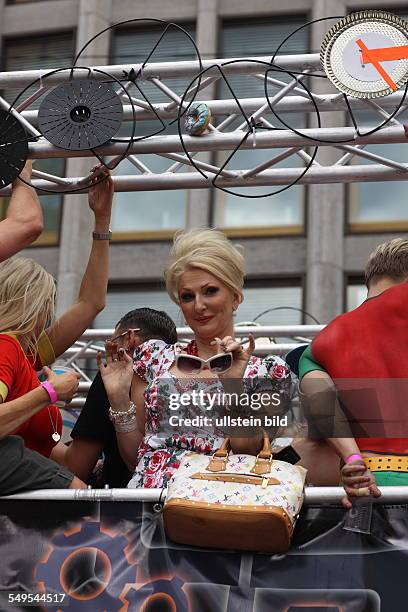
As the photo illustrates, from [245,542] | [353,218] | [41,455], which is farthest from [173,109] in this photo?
[353,218]

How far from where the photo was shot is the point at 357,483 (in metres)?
3.54

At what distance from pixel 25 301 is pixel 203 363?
87 cm

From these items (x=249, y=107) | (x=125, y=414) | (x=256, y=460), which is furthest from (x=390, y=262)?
(x=249, y=107)

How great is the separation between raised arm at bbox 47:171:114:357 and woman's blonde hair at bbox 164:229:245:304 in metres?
0.59

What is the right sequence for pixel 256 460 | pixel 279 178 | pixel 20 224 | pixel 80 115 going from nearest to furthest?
pixel 256 460 < pixel 20 224 < pixel 80 115 < pixel 279 178

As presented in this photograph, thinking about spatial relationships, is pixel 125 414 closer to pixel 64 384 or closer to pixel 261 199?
pixel 64 384

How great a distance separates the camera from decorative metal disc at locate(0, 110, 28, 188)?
15.8 feet

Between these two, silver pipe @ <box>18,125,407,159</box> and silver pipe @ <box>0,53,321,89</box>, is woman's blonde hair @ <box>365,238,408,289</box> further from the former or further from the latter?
silver pipe @ <box>0,53,321,89</box>

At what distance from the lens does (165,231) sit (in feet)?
55.5

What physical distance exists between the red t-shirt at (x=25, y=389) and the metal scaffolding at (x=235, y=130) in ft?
4.20

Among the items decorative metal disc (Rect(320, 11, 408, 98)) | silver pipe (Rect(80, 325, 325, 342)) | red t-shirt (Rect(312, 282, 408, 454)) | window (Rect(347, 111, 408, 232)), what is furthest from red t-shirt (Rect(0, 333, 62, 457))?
window (Rect(347, 111, 408, 232))

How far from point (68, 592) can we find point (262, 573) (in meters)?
0.67

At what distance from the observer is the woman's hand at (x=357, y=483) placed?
353 cm

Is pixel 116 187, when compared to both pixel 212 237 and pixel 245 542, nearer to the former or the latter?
pixel 212 237
